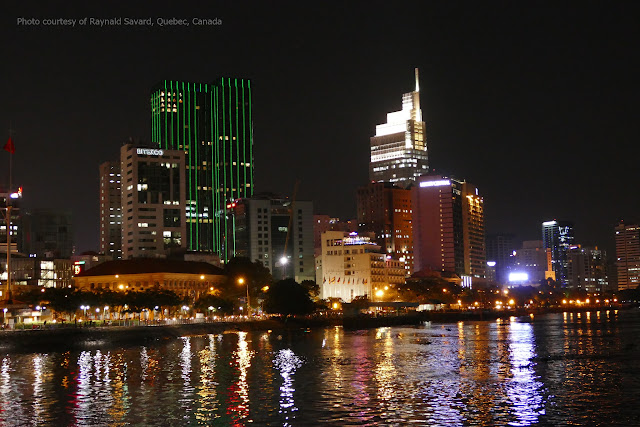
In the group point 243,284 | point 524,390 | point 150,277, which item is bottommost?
point 524,390

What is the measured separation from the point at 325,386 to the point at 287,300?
113 m

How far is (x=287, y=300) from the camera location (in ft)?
577

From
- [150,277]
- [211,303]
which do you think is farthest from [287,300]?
[150,277]

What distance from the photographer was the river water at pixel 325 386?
163ft

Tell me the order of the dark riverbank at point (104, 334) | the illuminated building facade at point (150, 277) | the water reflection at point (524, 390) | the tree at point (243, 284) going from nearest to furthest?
the water reflection at point (524, 390) → the dark riverbank at point (104, 334) → the illuminated building facade at point (150, 277) → the tree at point (243, 284)

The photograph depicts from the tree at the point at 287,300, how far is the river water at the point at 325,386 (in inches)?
2779

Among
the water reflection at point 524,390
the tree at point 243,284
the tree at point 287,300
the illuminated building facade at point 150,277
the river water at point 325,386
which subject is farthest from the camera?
the tree at point 243,284

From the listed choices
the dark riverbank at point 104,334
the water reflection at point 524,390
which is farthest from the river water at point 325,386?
the dark riverbank at point 104,334

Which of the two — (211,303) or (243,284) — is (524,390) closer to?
(211,303)

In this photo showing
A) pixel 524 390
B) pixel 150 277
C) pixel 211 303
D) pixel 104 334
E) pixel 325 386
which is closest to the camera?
pixel 524 390

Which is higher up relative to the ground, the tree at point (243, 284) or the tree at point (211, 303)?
the tree at point (243, 284)

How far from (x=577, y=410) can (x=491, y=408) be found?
541cm

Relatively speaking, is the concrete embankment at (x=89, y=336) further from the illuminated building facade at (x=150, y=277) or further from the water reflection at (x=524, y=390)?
the water reflection at (x=524, y=390)

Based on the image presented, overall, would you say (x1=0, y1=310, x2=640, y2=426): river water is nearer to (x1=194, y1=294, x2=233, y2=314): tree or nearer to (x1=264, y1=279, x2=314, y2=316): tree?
(x1=194, y1=294, x2=233, y2=314): tree
